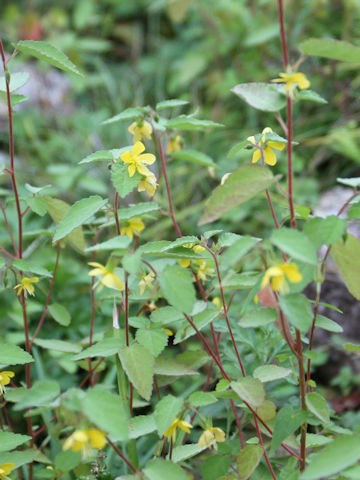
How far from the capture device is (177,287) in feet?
1.99

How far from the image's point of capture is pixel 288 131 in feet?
1.94

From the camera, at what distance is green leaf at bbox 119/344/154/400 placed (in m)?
0.64

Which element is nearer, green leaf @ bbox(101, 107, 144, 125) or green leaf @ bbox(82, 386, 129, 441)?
green leaf @ bbox(82, 386, 129, 441)

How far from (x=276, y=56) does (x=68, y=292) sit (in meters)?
1.44

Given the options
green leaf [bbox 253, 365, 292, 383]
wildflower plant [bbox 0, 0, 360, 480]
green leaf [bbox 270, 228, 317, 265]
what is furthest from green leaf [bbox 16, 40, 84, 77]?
green leaf [bbox 253, 365, 292, 383]

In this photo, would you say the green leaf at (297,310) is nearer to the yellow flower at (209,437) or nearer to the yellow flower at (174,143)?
the yellow flower at (209,437)

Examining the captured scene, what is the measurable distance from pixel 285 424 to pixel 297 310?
0.17m

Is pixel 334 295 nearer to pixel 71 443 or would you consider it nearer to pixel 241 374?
pixel 241 374

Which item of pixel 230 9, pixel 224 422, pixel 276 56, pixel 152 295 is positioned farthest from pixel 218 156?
pixel 152 295

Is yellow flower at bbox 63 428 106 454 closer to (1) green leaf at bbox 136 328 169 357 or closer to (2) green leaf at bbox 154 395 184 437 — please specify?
(2) green leaf at bbox 154 395 184 437

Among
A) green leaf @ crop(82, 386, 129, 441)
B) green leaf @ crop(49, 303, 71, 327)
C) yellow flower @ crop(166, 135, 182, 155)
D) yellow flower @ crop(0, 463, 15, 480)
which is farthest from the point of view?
yellow flower @ crop(166, 135, 182, 155)

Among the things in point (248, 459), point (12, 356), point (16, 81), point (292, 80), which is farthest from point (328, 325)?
point (16, 81)

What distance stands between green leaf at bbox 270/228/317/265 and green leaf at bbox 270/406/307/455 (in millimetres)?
215

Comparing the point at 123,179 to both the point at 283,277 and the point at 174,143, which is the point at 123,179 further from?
the point at 174,143
